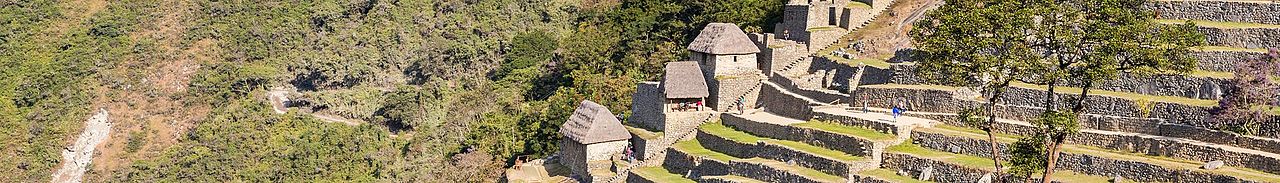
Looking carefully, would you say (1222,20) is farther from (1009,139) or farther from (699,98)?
(699,98)

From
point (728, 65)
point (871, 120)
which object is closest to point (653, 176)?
point (728, 65)

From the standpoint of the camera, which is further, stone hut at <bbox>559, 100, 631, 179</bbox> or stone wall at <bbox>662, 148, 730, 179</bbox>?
stone hut at <bbox>559, 100, 631, 179</bbox>

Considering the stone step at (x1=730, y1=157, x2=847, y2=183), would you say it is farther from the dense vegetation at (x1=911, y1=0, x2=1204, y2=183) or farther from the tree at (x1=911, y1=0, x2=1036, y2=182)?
the dense vegetation at (x1=911, y1=0, x2=1204, y2=183)

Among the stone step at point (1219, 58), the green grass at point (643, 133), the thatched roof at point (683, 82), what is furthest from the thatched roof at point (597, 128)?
the stone step at point (1219, 58)

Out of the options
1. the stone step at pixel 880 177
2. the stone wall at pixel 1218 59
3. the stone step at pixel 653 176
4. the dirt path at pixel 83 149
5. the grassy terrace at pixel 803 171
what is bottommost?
the dirt path at pixel 83 149

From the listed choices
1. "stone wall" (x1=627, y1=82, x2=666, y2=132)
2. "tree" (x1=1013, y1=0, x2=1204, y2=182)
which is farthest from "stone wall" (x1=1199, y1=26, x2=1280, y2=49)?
"stone wall" (x1=627, y1=82, x2=666, y2=132)

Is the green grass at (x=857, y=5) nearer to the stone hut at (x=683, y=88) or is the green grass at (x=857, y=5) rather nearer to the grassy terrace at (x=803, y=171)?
the stone hut at (x=683, y=88)

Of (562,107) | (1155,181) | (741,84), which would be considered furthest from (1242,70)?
(562,107)
